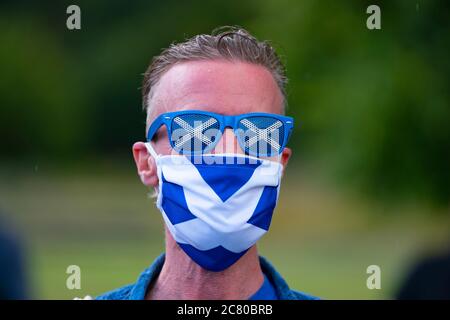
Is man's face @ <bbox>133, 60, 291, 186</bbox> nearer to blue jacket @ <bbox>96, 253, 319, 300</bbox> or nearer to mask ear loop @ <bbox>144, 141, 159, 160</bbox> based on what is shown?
mask ear loop @ <bbox>144, 141, 159, 160</bbox>

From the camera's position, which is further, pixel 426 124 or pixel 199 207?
pixel 426 124

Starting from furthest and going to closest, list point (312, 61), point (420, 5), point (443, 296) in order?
point (312, 61) < point (420, 5) < point (443, 296)

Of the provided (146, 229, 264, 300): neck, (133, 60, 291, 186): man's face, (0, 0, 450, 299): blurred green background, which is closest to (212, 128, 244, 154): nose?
(133, 60, 291, 186): man's face

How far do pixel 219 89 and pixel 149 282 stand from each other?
77cm

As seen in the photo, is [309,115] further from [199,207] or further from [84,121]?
[84,121]

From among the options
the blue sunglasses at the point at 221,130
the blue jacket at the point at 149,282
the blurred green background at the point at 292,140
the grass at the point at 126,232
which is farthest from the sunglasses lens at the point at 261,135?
the grass at the point at 126,232

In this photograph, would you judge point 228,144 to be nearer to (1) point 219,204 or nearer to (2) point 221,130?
(2) point 221,130

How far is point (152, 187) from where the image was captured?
3320 millimetres

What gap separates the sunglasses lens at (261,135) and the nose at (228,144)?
0.02 m

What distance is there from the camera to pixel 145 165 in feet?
10.5

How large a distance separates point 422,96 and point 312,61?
47.9 inches

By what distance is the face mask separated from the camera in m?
2.96

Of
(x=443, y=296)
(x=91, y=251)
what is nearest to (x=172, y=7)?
(x=91, y=251)

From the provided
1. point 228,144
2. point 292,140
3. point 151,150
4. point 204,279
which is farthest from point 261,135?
point 292,140
